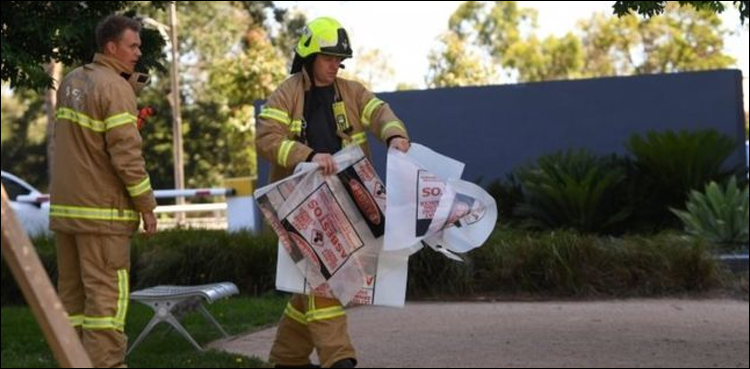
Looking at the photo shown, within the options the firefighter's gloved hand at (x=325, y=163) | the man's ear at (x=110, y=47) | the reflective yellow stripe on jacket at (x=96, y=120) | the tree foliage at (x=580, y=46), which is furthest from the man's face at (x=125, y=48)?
the tree foliage at (x=580, y=46)

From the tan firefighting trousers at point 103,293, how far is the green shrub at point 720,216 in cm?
960

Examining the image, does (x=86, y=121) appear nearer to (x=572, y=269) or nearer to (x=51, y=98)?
(x=572, y=269)

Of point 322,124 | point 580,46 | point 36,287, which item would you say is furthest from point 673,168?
point 580,46

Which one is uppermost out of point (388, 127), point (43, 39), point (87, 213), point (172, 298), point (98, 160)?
point (43, 39)

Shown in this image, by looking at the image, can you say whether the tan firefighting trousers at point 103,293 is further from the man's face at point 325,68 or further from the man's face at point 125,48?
the man's face at point 325,68

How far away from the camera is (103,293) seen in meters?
4.55

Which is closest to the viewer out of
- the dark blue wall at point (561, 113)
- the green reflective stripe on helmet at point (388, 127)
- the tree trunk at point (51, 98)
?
the green reflective stripe on helmet at point (388, 127)

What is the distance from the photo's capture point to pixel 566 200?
13766 millimetres

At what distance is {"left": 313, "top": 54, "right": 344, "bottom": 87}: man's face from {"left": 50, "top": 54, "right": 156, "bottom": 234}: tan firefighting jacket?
0.93 meters

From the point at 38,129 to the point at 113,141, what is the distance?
176 ft

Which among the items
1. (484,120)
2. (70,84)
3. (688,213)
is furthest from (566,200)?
(70,84)

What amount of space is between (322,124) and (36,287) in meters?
2.58

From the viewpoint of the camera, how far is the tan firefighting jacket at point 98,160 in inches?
178

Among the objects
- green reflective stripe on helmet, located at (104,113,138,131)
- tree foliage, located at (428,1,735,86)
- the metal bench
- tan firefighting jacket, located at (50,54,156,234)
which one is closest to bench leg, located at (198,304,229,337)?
the metal bench
